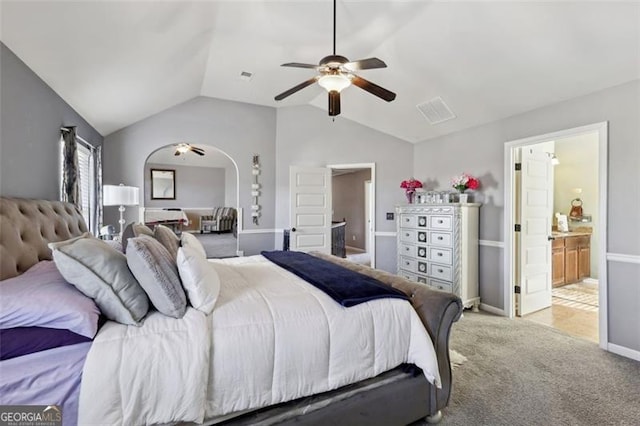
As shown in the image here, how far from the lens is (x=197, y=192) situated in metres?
10.4

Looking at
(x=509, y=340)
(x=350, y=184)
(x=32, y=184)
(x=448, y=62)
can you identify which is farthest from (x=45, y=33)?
(x=350, y=184)

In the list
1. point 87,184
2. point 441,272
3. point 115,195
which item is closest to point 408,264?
point 441,272

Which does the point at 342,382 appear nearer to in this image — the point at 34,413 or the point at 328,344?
the point at 328,344

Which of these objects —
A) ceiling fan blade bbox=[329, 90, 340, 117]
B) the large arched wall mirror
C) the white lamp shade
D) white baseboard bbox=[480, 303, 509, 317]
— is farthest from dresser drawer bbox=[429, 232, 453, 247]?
the large arched wall mirror

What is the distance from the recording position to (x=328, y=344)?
1.57m

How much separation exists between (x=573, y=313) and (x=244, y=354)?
441cm

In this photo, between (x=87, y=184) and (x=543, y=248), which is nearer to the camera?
(x=87, y=184)

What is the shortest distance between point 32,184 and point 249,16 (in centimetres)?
231

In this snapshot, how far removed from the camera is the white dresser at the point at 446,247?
3.80 m

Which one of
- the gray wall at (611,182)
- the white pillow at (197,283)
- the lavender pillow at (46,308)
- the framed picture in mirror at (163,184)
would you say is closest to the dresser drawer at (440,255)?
the gray wall at (611,182)

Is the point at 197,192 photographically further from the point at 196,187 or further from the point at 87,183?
the point at 87,183

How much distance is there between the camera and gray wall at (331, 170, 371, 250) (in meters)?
8.65

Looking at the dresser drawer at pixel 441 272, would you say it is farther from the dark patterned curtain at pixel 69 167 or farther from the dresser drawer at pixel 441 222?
the dark patterned curtain at pixel 69 167

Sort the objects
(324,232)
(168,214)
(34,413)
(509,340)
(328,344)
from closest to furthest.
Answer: (34,413)
(328,344)
(509,340)
(324,232)
(168,214)
